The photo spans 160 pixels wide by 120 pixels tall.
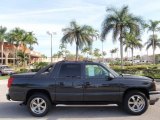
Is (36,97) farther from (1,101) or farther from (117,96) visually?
(1,101)

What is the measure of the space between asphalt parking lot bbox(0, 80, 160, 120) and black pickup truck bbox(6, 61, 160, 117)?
340mm

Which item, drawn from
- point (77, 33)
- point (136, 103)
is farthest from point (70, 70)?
point (77, 33)

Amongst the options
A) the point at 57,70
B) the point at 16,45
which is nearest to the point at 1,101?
the point at 57,70

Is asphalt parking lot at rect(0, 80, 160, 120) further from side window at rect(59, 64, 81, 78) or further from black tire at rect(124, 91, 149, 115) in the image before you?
side window at rect(59, 64, 81, 78)

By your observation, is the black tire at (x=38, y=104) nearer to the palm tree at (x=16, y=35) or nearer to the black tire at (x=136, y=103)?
the black tire at (x=136, y=103)

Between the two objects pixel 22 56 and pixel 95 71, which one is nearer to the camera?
pixel 95 71

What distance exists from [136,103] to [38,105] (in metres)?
3.05

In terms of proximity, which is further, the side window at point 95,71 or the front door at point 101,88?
the side window at point 95,71

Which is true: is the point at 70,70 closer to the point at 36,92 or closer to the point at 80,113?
the point at 36,92

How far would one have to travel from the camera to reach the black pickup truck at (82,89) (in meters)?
10.8

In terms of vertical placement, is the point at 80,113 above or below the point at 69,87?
below

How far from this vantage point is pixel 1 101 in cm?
1419

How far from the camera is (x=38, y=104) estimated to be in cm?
1090

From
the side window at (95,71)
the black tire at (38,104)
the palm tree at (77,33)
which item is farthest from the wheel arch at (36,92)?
the palm tree at (77,33)
